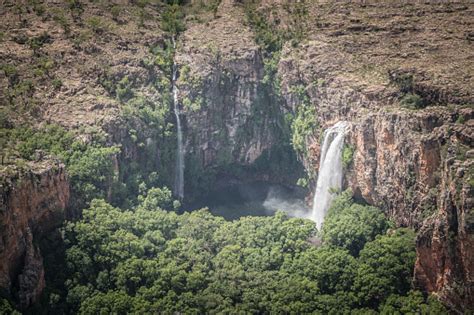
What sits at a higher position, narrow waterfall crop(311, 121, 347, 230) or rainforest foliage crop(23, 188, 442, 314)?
narrow waterfall crop(311, 121, 347, 230)

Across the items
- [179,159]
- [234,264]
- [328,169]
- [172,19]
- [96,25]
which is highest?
[172,19]

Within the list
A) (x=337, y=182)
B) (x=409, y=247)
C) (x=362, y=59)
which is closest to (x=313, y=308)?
(x=409, y=247)

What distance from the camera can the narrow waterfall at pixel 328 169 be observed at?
218ft

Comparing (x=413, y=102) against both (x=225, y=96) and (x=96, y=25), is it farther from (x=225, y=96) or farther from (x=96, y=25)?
(x=96, y=25)

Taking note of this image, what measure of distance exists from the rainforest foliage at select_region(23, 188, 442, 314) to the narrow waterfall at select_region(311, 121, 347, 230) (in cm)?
235

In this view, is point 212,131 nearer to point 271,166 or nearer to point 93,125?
point 271,166

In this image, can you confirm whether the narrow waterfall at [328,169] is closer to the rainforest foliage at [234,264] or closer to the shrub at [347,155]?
the shrub at [347,155]

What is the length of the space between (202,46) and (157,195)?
16476 millimetres

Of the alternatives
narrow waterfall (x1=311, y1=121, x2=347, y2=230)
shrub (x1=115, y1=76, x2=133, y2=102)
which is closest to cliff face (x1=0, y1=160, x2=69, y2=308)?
shrub (x1=115, y1=76, x2=133, y2=102)

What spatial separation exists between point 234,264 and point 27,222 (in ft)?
50.3

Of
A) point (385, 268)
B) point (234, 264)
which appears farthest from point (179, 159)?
point (385, 268)

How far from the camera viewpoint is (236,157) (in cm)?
7794

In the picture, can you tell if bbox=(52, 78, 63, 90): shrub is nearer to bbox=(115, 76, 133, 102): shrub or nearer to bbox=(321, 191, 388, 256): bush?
bbox=(115, 76, 133, 102): shrub

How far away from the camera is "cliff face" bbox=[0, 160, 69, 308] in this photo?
53.9 metres
